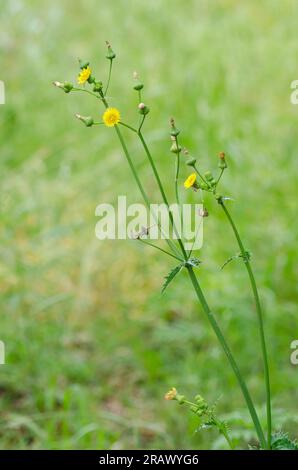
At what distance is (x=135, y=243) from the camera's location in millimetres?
2969

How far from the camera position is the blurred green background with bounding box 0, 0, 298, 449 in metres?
2.31

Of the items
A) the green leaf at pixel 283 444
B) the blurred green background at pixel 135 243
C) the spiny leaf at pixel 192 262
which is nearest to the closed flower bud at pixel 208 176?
the spiny leaf at pixel 192 262

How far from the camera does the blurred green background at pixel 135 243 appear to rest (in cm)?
231

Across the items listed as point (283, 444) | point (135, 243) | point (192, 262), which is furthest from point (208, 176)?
point (135, 243)

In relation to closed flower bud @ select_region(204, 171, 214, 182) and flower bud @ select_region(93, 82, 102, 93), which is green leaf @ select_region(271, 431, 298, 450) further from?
flower bud @ select_region(93, 82, 102, 93)

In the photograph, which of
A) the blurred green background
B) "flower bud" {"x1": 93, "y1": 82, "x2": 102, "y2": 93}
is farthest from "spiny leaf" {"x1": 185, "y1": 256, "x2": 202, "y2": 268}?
the blurred green background

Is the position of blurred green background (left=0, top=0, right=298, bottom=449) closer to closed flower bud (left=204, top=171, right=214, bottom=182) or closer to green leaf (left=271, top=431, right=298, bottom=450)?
green leaf (left=271, top=431, right=298, bottom=450)

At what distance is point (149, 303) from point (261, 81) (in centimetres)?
149

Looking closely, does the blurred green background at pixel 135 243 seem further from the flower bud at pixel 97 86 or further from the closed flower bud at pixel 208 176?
the flower bud at pixel 97 86

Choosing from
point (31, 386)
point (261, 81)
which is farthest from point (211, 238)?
point (261, 81)

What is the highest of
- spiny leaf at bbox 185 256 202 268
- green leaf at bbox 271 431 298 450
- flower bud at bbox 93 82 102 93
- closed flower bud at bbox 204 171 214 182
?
flower bud at bbox 93 82 102 93

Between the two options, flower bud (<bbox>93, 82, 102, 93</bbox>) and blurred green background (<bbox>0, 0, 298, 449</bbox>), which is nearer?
flower bud (<bbox>93, 82, 102, 93</bbox>)

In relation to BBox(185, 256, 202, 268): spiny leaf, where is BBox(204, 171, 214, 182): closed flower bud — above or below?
above

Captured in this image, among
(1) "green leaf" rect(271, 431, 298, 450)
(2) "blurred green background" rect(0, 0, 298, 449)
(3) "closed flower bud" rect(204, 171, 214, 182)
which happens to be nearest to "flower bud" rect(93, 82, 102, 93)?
(3) "closed flower bud" rect(204, 171, 214, 182)
